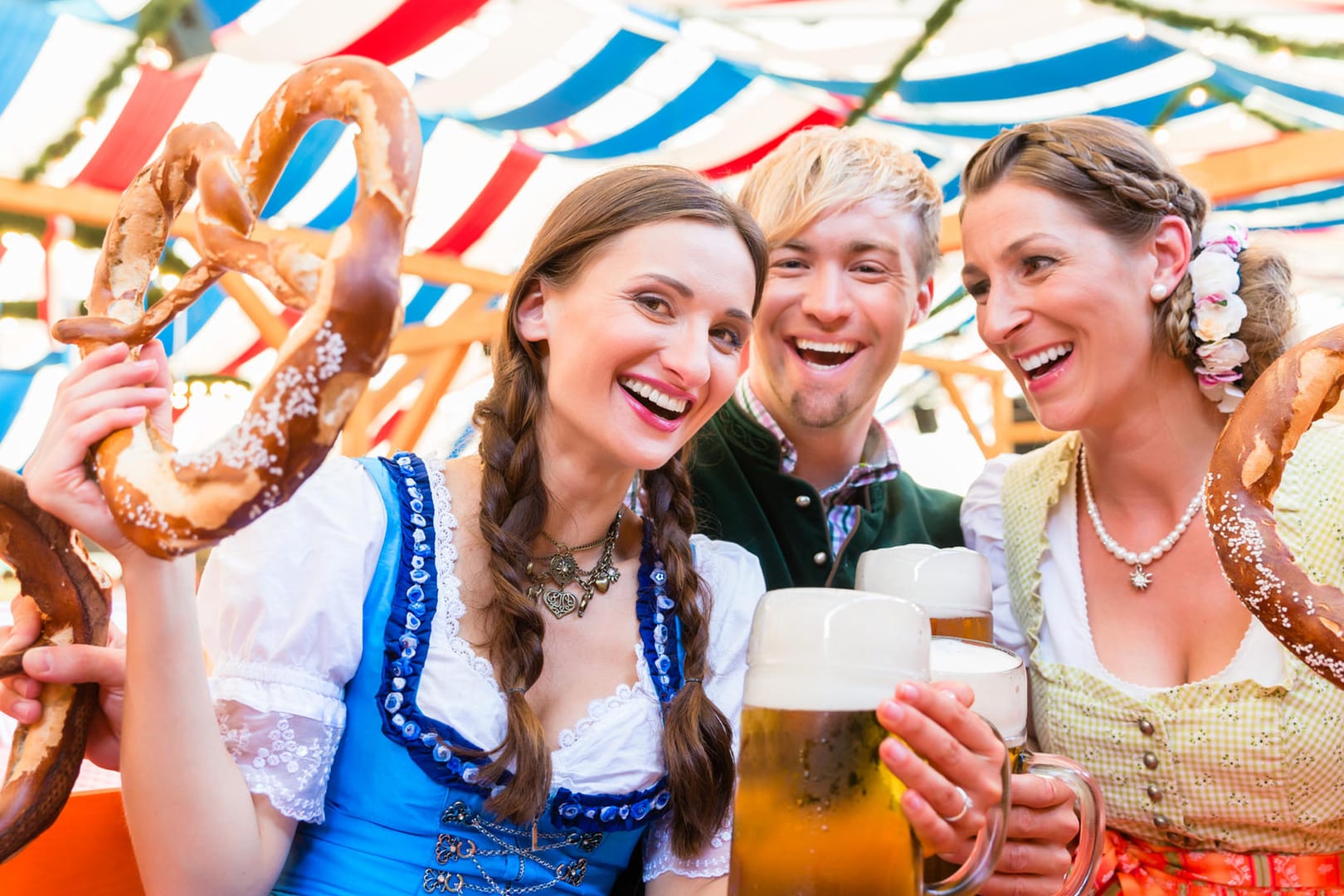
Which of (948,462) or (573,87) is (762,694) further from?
(948,462)

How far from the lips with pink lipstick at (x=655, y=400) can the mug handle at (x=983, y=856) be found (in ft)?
2.23

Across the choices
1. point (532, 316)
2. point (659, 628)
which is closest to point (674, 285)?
point (532, 316)

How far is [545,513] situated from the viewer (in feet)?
4.97

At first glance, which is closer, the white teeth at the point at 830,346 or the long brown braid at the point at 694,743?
the long brown braid at the point at 694,743

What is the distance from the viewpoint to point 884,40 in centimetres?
474

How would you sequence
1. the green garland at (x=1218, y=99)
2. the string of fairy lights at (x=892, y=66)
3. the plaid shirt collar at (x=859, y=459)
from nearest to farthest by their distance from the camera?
the plaid shirt collar at (x=859, y=459), the string of fairy lights at (x=892, y=66), the green garland at (x=1218, y=99)

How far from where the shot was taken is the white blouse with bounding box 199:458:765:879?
4.01 ft

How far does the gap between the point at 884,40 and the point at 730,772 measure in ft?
13.5

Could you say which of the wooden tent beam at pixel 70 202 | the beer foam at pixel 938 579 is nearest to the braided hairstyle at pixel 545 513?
the beer foam at pixel 938 579

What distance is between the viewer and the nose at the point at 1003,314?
170 centimetres

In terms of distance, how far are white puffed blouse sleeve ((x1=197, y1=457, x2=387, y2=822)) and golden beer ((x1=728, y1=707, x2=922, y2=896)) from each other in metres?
0.64

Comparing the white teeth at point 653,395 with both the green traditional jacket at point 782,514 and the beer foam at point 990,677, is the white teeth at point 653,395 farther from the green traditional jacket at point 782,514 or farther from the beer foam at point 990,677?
the green traditional jacket at point 782,514

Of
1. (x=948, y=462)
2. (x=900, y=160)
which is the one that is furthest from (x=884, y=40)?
(x=948, y=462)

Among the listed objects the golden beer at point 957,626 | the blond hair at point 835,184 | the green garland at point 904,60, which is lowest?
the golden beer at point 957,626
